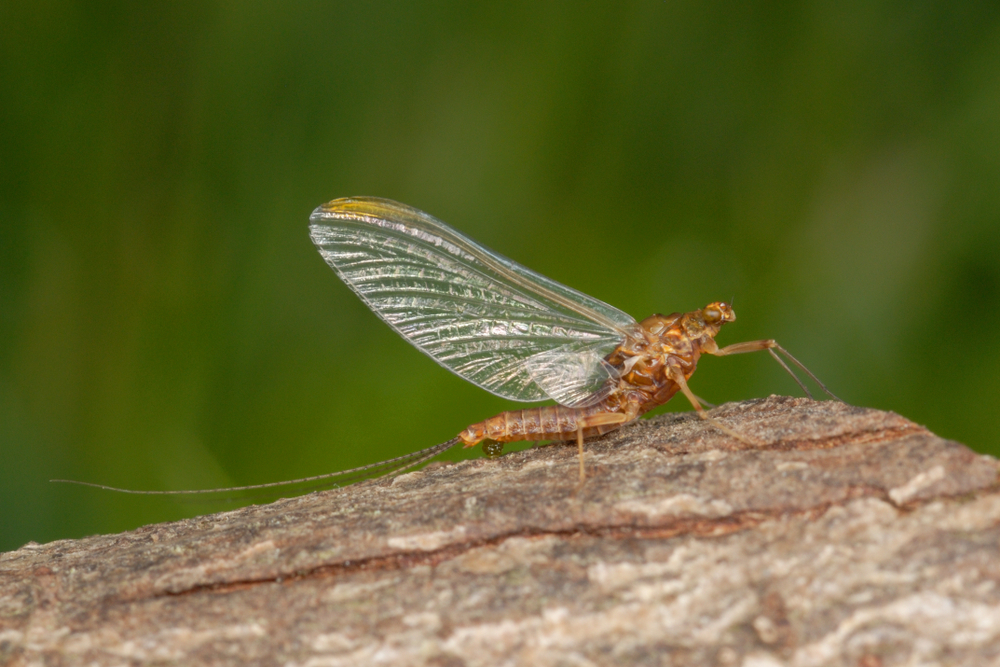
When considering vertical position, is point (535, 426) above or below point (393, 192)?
below

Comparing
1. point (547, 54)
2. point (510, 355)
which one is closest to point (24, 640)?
point (510, 355)

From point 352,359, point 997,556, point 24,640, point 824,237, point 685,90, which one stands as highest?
point 685,90

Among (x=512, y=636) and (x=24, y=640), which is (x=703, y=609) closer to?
(x=512, y=636)

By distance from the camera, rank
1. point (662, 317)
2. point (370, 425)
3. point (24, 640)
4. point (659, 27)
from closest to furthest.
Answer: point (24, 640), point (662, 317), point (370, 425), point (659, 27)

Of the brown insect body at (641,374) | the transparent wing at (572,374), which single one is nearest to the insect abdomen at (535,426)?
the brown insect body at (641,374)

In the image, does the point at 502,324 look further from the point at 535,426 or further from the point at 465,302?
the point at 535,426

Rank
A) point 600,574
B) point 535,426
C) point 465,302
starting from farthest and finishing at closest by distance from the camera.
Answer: point 465,302 < point 535,426 < point 600,574

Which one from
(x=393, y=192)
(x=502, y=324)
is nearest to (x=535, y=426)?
(x=502, y=324)
